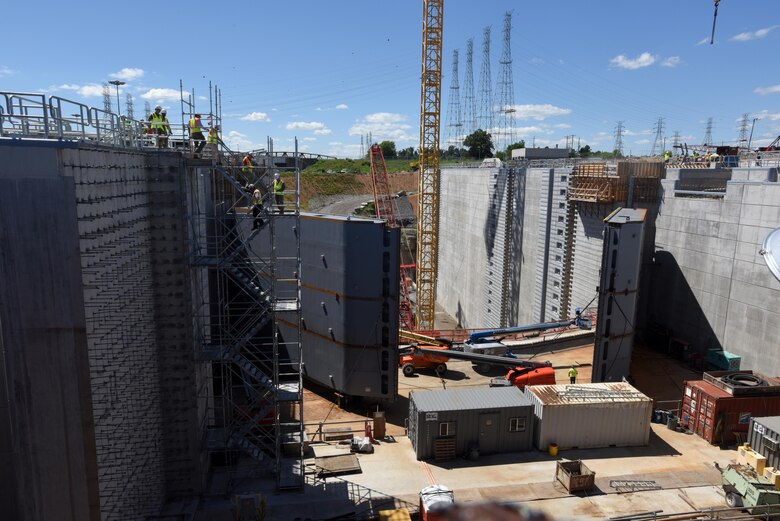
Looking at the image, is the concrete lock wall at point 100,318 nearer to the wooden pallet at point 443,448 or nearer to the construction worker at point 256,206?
the construction worker at point 256,206

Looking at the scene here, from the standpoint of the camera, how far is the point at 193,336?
14562 mm

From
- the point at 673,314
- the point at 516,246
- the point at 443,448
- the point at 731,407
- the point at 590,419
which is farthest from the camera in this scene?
the point at 516,246

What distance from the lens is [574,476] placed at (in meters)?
16.0

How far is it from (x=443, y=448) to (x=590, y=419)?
5207 mm

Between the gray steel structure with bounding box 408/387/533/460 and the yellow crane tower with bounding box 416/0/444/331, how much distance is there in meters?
29.2

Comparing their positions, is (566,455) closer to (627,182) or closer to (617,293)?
(617,293)

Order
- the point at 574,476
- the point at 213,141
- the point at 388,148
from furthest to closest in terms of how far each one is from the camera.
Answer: the point at 388,148
the point at 574,476
the point at 213,141

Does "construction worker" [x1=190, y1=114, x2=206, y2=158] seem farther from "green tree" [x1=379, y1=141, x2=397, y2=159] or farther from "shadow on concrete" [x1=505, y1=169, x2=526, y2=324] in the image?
"green tree" [x1=379, y1=141, x2=397, y2=159]

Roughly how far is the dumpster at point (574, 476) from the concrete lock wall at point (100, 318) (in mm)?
10886

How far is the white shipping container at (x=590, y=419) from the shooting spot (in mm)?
18656

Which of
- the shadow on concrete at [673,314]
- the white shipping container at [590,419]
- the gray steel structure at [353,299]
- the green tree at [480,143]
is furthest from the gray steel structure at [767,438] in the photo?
the green tree at [480,143]

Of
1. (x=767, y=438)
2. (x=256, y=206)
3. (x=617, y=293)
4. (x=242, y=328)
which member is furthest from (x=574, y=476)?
(x=256, y=206)

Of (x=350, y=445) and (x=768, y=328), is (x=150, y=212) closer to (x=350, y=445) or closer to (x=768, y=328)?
(x=350, y=445)

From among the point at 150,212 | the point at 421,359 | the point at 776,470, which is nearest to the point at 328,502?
the point at 150,212
